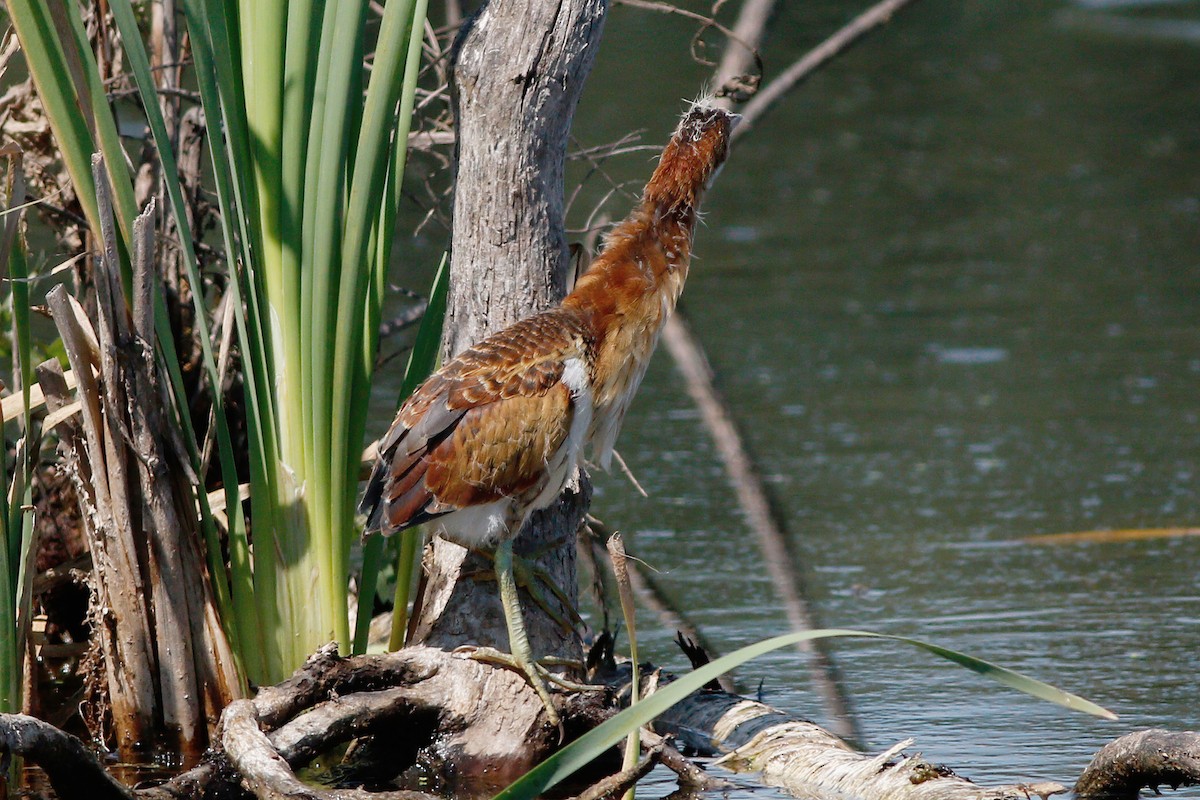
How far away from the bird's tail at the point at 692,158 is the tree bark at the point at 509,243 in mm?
306

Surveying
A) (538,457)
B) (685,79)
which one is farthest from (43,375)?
(685,79)

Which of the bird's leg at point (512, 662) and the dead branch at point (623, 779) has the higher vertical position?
the dead branch at point (623, 779)

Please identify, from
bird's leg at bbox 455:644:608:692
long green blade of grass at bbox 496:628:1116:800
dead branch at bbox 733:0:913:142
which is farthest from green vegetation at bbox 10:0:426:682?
long green blade of grass at bbox 496:628:1116:800

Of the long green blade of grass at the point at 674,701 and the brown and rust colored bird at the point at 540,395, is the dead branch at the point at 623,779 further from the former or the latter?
the brown and rust colored bird at the point at 540,395

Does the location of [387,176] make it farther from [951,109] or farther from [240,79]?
[951,109]

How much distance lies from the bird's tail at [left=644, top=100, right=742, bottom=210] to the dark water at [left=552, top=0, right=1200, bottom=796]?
1.32ft

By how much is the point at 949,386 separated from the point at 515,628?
16.2 feet

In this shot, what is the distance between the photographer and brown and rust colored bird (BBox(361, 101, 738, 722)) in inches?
152

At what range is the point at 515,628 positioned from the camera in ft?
12.9

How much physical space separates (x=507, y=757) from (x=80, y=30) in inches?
77.5

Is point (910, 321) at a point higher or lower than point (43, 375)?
lower

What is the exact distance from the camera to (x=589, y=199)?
12.2m

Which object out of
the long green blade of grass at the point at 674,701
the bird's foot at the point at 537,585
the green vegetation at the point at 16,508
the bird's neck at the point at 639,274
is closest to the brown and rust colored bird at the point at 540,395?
the bird's neck at the point at 639,274

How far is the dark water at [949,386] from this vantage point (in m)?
5.05
